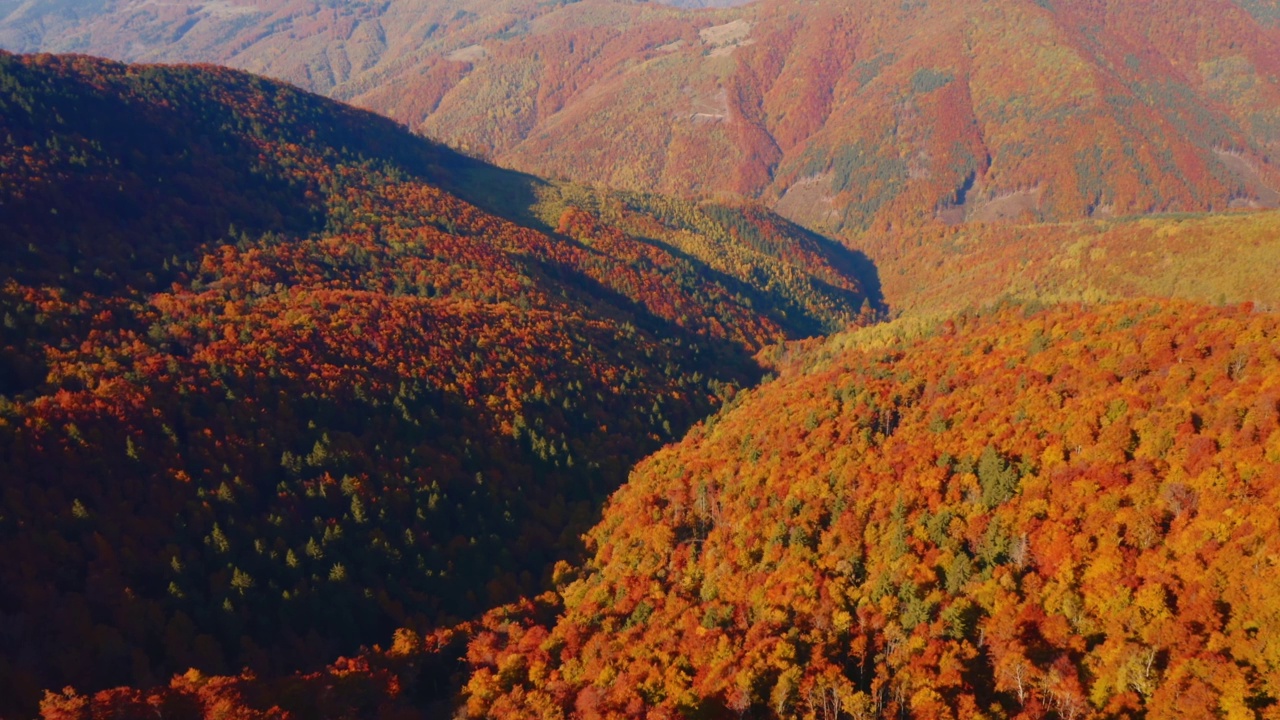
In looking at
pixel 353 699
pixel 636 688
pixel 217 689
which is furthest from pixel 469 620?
pixel 636 688

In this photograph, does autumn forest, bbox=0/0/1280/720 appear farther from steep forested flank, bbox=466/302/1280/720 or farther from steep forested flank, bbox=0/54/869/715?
steep forested flank, bbox=0/54/869/715

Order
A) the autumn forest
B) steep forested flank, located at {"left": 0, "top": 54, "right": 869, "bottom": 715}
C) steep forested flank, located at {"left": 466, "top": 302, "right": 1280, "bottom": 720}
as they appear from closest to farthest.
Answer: steep forested flank, located at {"left": 466, "top": 302, "right": 1280, "bottom": 720}, the autumn forest, steep forested flank, located at {"left": 0, "top": 54, "right": 869, "bottom": 715}

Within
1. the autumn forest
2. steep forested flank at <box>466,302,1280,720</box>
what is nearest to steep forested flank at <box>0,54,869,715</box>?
the autumn forest

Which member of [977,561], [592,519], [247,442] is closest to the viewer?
[977,561]

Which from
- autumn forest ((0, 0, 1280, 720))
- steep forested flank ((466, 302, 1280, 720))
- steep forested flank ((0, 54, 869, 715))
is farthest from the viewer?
steep forested flank ((0, 54, 869, 715))

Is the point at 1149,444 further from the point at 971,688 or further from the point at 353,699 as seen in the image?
the point at 353,699

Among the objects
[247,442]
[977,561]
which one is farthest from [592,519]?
[977,561]

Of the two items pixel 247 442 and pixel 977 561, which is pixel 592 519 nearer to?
pixel 247 442

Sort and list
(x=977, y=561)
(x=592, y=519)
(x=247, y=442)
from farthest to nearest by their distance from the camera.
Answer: (x=592, y=519), (x=247, y=442), (x=977, y=561)

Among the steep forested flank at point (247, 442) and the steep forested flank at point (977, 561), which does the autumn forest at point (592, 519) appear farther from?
the steep forested flank at point (247, 442)
